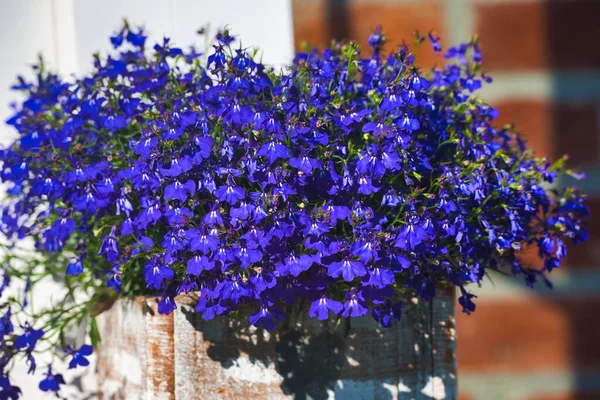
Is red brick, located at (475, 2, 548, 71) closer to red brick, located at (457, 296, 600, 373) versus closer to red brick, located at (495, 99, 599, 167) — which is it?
red brick, located at (495, 99, 599, 167)

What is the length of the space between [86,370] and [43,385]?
17 cm

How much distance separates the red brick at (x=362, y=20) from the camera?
1.37 m

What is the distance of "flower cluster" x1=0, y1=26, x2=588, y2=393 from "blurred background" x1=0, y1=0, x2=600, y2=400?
405 millimetres

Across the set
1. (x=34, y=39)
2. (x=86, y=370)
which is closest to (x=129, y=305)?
(x=86, y=370)

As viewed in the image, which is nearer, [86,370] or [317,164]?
[317,164]

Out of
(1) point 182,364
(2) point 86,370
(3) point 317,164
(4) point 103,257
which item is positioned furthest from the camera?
(2) point 86,370

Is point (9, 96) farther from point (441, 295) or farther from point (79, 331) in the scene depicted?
point (441, 295)

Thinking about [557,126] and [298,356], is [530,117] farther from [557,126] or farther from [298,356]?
[298,356]

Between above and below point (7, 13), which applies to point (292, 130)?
below

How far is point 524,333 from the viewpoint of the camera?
4.64ft

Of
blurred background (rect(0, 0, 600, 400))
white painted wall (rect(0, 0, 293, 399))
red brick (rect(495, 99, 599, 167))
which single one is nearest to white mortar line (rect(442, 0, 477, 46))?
blurred background (rect(0, 0, 600, 400))

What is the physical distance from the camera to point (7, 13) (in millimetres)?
1226

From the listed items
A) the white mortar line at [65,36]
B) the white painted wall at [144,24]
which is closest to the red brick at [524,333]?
the white painted wall at [144,24]

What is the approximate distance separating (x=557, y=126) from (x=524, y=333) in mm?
381
